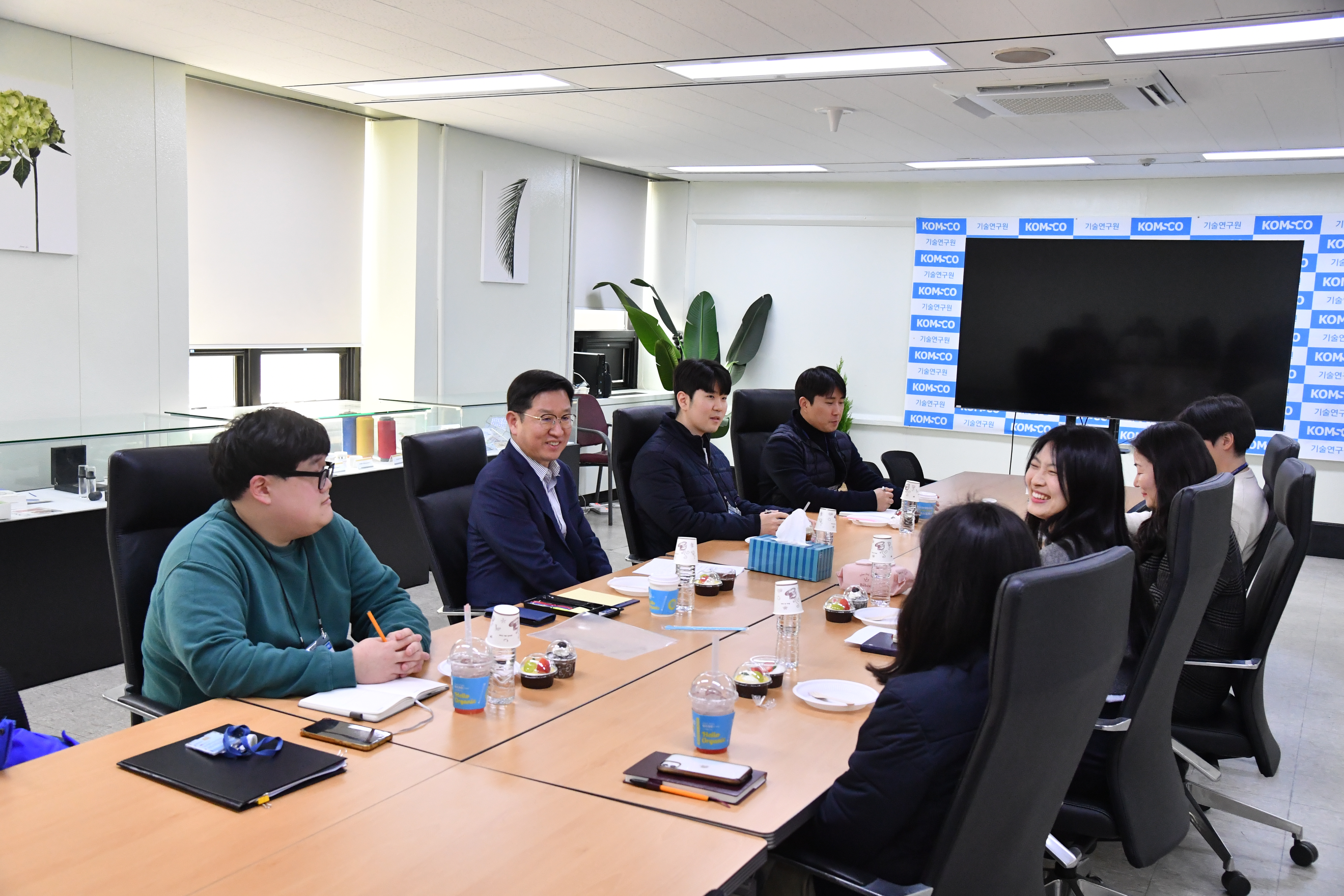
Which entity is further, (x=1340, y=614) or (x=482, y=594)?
(x=1340, y=614)

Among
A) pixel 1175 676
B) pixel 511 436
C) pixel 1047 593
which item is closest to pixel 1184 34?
pixel 1175 676

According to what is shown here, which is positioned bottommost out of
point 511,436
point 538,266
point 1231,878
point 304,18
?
point 1231,878

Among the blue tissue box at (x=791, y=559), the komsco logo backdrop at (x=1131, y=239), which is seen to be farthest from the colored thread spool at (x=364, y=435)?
the komsco logo backdrop at (x=1131, y=239)

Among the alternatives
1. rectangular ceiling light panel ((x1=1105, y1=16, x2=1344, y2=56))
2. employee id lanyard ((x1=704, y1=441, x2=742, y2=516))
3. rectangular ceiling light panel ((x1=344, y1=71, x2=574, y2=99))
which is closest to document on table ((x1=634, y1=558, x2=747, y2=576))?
employee id lanyard ((x1=704, y1=441, x2=742, y2=516))

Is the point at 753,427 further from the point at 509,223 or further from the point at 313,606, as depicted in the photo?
the point at 313,606

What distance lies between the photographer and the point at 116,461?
2402 millimetres

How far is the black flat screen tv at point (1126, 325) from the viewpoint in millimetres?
6738

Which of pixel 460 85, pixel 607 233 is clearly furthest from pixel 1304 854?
pixel 607 233

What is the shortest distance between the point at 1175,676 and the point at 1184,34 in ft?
8.69

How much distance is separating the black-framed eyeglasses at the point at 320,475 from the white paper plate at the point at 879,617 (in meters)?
1.51

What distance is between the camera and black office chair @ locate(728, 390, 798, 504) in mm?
5211

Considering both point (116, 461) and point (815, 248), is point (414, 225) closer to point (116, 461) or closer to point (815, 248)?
point (815, 248)

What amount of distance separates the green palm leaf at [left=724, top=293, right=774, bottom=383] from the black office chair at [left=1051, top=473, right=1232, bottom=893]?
22.4ft

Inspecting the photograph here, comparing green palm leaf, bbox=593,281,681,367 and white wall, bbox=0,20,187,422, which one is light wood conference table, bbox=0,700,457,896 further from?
green palm leaf, bbox=593,281,681,367
